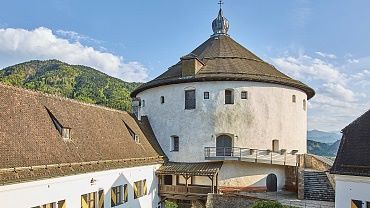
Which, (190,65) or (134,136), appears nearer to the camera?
(134,136)

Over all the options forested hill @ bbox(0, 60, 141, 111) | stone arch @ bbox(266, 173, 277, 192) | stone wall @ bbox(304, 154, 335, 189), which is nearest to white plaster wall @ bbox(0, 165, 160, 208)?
stone arch @ bbox(266, 173, 277, 192)

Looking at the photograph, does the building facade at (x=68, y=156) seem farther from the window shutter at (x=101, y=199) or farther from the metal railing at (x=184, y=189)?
the metal railing at (x=184, y=189)

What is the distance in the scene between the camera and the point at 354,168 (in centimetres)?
1670

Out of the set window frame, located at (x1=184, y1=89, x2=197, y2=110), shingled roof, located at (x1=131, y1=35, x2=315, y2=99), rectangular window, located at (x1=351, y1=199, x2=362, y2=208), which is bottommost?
rectangular window, located at (x1=351, y1=199, x2=362, y2=208)

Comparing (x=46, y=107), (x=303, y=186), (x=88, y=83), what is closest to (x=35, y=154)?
(x=46, y=107)

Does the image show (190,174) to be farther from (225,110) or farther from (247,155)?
(225,110)

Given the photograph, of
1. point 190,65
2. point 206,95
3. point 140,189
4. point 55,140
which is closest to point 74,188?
point 55,140

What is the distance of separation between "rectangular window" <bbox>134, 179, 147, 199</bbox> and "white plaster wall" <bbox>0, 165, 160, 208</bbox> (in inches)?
9.6

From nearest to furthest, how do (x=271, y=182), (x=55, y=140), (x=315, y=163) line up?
(x=55, y=140) < (x=271, y=182) < (x=315, y=163)

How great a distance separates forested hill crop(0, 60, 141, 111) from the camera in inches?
2544

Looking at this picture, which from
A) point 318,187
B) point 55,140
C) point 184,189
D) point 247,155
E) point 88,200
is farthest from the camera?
point 247,155

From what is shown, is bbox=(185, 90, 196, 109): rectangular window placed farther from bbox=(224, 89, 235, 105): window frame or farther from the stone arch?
the stone arch

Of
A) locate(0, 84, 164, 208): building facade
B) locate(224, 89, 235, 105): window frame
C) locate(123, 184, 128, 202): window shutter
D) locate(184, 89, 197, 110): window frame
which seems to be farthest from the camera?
locate(184, 89, 197, 110): window frame

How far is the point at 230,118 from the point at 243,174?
4.02 metres
